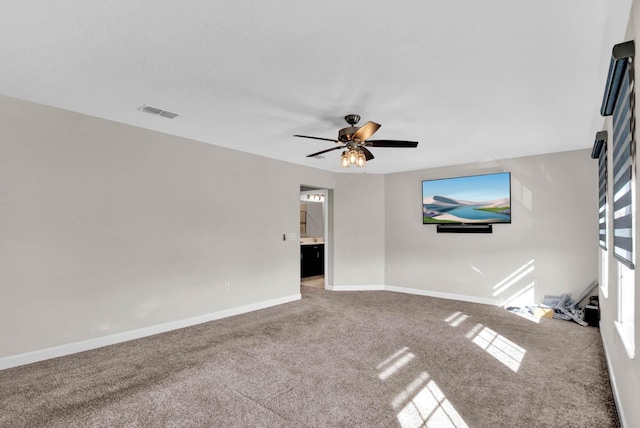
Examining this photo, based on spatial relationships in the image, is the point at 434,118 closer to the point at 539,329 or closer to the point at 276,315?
the point at 539,329

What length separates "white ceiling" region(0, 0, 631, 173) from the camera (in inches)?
74.5

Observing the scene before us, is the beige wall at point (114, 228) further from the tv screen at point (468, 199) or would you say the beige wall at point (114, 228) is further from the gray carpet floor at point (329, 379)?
the tv screen at point (468, 199)

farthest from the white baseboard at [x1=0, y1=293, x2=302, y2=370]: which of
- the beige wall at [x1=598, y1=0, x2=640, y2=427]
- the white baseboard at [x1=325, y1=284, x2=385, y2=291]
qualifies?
the beige wall at [x1=598, y1=0, x2=640, y2=427]

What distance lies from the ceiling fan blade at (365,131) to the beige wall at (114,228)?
92.2 inches

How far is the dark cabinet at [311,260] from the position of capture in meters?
8.15

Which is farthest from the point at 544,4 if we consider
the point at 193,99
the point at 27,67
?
the point at 27,67

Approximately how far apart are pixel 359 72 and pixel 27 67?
2.48 metres

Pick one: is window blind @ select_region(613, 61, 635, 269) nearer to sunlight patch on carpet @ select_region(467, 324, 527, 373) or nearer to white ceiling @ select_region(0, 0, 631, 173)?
white ceiling @ select_region(0, 0, 631, 173)

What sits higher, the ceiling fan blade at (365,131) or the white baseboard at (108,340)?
the ceiling fan blade at (365,131)

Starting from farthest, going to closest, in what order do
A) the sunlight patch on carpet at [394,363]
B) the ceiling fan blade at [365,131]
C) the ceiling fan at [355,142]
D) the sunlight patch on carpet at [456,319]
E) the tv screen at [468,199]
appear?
the tv screen at [468,199] → the sunlight patch on carpet at [456,319] → the ceiling fan at [355,142] → the ceiling fan blade at [365,131] → the sunlight patch on carpet at [394,363]

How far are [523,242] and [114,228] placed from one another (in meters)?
5.64

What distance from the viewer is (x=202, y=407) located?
7.87 ft

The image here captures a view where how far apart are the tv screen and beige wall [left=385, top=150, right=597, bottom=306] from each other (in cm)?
13

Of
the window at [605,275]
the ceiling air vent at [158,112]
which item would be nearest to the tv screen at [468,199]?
the window at [605,275]
